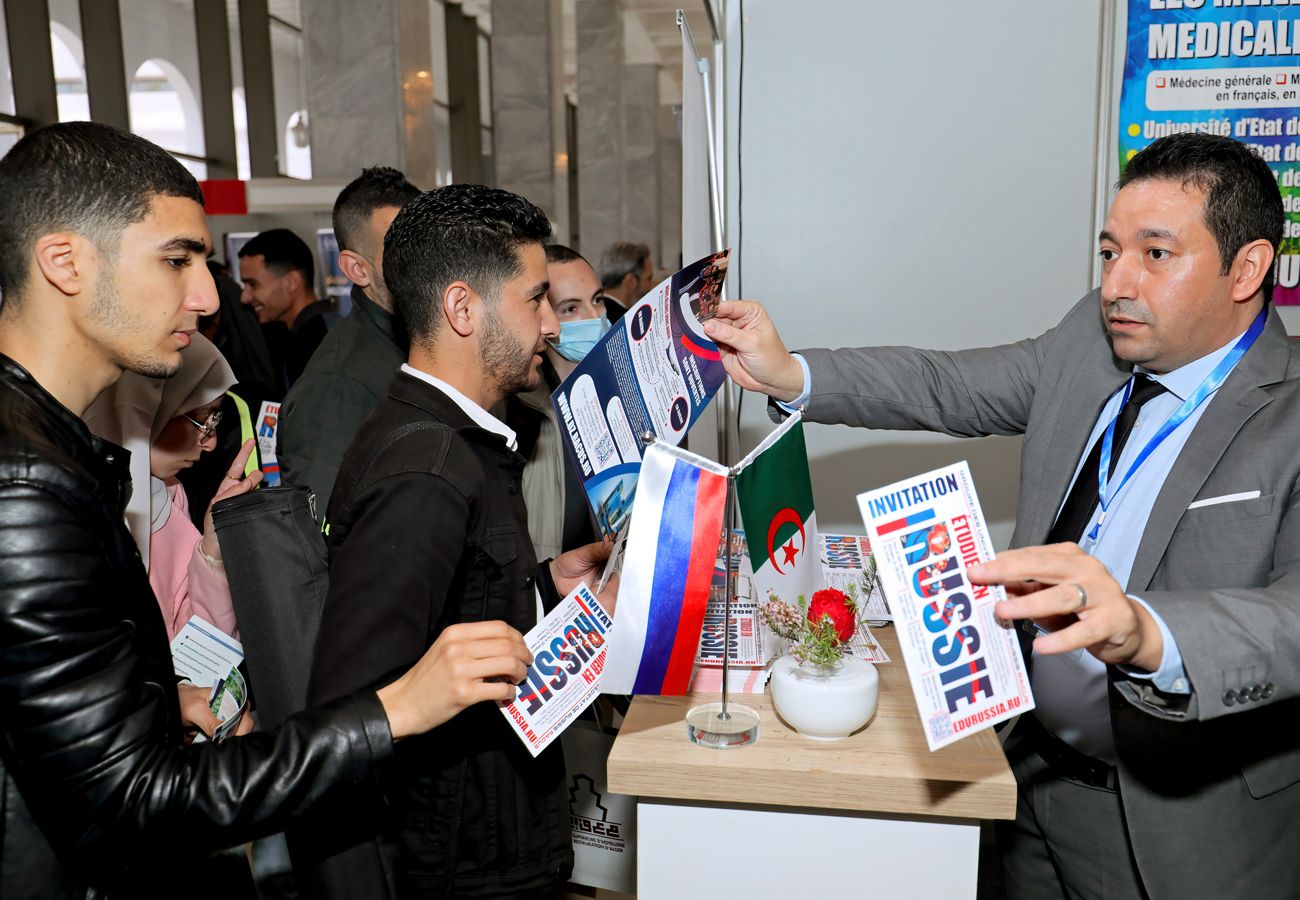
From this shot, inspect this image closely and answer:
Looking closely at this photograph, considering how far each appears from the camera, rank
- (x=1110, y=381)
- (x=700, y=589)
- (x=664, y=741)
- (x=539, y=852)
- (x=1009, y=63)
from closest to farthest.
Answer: (x=700, y=589)
(x=664, y=741)
(x=539, y=852)
(x=1110, y=381)
(x=1009, y=63)

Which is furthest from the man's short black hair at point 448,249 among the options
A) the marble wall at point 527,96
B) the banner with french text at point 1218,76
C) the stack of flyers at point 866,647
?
the marble wall at point 527,96

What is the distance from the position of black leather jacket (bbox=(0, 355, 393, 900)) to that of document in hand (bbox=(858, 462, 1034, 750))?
624 millimetres

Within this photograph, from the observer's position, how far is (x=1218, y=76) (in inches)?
108

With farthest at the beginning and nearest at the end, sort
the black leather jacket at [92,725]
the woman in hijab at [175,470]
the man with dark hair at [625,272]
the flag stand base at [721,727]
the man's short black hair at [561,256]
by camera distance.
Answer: the man with dark hair at [625,272] → the man's short black hair at [561,256] → the woman in hijab at [175,470] → the flag stand base at [721,727] → the black leather jacket at [92,725]

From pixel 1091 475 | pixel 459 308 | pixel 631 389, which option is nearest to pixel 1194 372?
pixel 1091 475

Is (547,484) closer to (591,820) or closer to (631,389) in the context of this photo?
(591,820)

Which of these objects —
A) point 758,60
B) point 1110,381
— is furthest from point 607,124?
point 1110,381

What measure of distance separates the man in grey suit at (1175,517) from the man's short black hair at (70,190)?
127cm

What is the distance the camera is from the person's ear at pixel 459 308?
1.80m

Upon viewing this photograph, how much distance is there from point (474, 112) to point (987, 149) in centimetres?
1390

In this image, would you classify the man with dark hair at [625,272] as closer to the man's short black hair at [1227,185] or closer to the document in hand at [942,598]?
the man's short black hair at [1227,185]

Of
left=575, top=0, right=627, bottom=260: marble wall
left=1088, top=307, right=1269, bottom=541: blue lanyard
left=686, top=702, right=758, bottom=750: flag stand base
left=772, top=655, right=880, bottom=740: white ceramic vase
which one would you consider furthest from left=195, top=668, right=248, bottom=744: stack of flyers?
left=575, top=0, right=627, bottom=260: marble wall

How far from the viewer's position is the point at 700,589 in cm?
141

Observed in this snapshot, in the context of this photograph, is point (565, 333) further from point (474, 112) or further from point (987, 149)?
point (474, 112)
